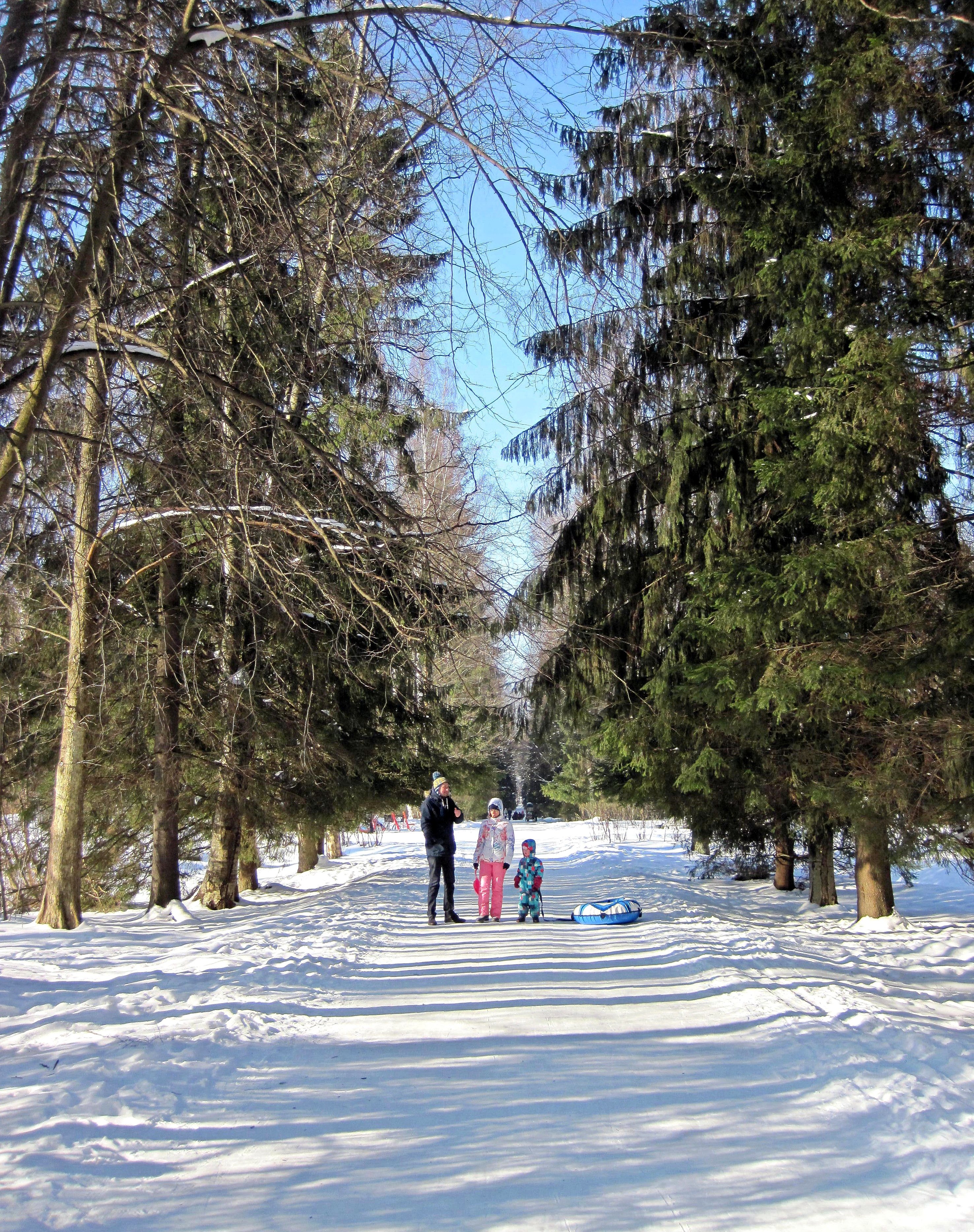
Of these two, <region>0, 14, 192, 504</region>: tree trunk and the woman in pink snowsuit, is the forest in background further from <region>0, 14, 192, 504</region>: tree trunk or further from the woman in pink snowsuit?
the woman in pink snowsuit

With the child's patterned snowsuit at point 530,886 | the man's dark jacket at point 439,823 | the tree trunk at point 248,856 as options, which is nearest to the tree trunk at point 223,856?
the tree trunk at point 248,856

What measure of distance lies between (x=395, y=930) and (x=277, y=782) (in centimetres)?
425

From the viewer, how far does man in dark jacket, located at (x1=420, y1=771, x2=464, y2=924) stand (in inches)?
480

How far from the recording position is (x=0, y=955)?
336 inches

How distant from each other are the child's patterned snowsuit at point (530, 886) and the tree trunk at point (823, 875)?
165 inches

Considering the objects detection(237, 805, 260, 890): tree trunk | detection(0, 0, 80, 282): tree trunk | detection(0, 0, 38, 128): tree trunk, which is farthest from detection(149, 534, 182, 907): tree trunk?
detection(0, 0, 38, 128): tree trunk

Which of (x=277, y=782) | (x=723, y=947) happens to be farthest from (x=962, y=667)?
(x=277, y=782)

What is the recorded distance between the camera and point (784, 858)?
626 inches

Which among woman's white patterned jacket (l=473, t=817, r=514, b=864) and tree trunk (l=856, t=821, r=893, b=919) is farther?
woman's white patterned jacket (l=473, t=817, r=514, b=864)

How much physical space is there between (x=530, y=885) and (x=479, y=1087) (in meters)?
7.70

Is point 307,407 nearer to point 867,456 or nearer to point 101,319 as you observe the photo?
point 101,319

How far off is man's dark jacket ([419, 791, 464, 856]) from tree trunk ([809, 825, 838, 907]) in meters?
5.22

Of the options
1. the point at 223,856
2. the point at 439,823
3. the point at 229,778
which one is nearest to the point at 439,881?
the point at 439,823

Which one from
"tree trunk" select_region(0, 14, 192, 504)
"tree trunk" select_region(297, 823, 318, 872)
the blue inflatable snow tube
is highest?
"tree trunk" select_region(0, 14, 192, 504)
